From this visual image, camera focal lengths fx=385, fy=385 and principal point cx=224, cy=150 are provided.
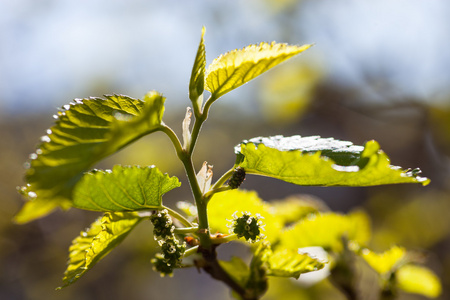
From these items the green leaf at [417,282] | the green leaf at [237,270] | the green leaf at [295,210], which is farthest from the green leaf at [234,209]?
the green leaf at [417,282]

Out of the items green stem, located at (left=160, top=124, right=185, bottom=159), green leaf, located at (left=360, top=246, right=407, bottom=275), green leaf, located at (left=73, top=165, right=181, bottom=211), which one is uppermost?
green stem, located at (left=160, top=124, right=185, bottom=159)

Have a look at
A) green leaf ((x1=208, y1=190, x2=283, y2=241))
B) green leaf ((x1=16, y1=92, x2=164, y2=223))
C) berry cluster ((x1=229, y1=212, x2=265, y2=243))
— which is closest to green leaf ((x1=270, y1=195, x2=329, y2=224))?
green leaf ((x1=208, y1=190, x2=283, y2=241))

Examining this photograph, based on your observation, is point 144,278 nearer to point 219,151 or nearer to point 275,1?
point 219,151

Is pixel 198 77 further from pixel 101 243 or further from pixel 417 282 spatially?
pixel 417 282

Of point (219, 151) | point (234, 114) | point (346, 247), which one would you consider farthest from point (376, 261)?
point (234, 114)

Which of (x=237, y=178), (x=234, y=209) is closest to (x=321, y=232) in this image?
(x=234, y=209)

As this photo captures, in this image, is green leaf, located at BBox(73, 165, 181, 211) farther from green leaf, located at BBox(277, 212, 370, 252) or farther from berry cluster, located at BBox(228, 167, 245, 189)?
green leaf, located at BBox(277, 212, 370, 252)
